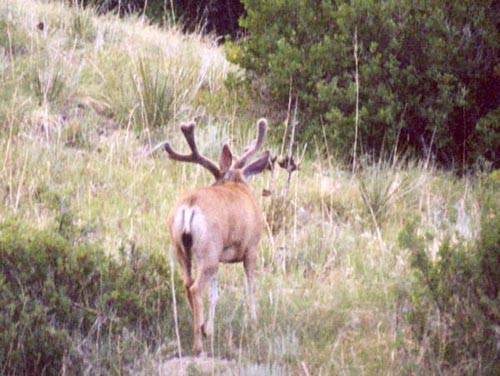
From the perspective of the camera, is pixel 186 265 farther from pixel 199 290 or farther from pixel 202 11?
pixel 202 11

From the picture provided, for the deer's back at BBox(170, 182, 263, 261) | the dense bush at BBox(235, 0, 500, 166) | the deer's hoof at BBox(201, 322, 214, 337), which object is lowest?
the deer's hoof at BBox(201, 322, 214, 337)

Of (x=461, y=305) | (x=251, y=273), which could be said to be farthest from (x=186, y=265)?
(x=461, y=305)

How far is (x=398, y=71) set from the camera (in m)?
10.6

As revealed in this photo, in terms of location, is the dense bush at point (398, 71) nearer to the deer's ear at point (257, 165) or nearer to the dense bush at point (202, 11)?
the deer's ear at point (257, 165)

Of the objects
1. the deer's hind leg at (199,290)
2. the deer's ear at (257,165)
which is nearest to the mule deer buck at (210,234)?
the deer's hind leg at (199,290)

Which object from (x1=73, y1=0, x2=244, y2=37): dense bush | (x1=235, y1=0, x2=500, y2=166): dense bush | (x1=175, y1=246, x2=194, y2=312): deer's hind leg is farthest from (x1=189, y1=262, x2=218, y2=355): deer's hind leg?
(x1=73, y1=0, x2=244, y2=37): dense bush

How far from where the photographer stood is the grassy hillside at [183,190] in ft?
19.2

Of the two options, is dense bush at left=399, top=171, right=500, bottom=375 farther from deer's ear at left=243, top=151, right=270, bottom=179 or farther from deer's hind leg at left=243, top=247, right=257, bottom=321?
deer's ear at left=243, top=151, right=270, bottom=179

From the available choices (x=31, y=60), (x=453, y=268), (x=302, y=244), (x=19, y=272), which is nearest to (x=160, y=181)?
(x=302, y=244)

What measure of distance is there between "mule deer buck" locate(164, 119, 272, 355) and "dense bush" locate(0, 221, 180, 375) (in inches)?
13.4

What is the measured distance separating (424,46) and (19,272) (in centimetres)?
606

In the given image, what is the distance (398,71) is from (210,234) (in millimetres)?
5546

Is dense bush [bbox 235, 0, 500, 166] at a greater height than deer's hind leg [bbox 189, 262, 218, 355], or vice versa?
dense bush [bbox 235, 0, 500, 166]

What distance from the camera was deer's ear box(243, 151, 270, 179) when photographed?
21.1 ft
